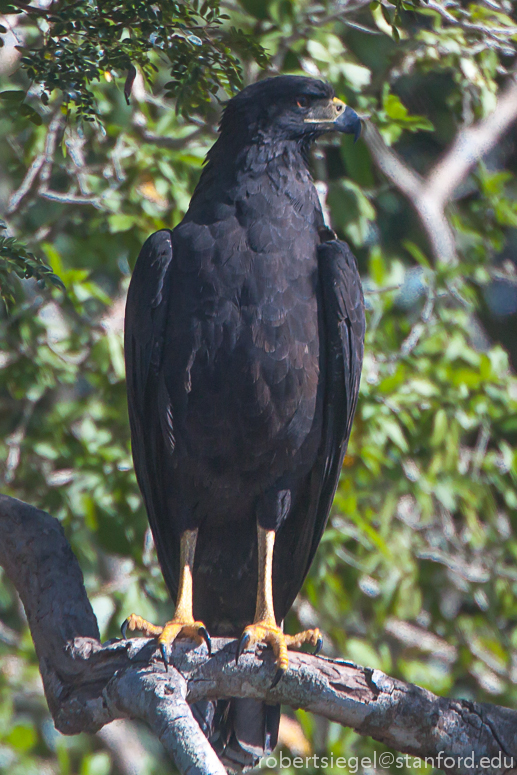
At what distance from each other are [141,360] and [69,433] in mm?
1390

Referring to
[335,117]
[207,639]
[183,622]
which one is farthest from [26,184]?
[207,639]

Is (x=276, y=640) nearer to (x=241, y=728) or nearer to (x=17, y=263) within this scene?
(x=241, y=728)

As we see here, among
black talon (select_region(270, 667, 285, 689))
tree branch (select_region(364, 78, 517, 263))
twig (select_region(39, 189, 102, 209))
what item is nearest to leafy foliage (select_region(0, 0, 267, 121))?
twig (select_region(39, 189, 102, 209))

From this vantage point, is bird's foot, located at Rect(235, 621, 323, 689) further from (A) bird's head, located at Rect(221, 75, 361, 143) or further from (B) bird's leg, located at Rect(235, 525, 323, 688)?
(A) bird's head, located at Rect(221, 75, 361, 143)

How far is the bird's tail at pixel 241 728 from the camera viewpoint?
121 inches

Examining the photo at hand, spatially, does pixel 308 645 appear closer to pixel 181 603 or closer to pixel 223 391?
pixel 181 603

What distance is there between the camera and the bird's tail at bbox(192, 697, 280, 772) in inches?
121

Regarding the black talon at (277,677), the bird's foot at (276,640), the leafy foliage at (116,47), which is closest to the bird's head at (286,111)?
the leafy foliage at (116,47)

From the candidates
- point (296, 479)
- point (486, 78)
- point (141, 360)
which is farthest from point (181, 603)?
point (486, 78)

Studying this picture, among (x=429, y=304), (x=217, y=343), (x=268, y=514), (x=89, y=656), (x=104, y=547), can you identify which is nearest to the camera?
(x=89, y=656)

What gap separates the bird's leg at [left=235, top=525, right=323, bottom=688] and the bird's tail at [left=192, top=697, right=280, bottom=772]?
0.91 feet

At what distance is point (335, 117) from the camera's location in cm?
Result: 333

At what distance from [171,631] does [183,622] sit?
9 centimetres

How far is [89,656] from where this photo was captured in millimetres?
2529
